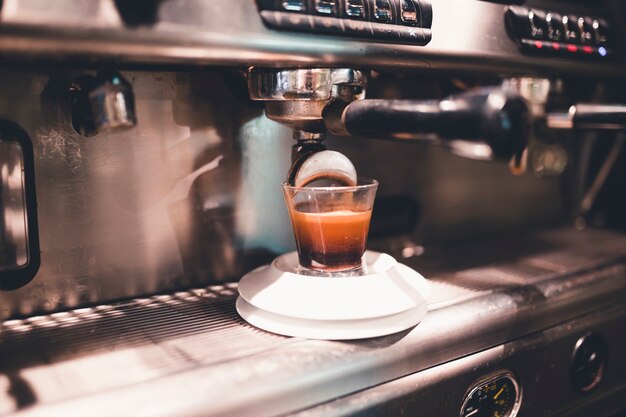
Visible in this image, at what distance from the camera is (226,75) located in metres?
0.64

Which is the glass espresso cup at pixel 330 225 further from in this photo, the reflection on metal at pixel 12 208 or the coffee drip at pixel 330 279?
the reflection on metal at pixel 12 208

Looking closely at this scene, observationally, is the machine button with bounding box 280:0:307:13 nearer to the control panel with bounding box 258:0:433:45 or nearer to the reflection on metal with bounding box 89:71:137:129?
the control panel with bounding box 258:0:433:45

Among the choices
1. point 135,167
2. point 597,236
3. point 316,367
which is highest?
point 135,167

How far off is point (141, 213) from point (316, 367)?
290mm

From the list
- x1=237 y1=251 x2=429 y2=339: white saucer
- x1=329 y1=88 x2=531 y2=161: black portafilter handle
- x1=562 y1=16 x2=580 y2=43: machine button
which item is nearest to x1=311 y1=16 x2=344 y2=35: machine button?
x1=329 y1=88 x2=531 y2=161: black portafilter handle

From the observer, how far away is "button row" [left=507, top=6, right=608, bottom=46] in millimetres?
635

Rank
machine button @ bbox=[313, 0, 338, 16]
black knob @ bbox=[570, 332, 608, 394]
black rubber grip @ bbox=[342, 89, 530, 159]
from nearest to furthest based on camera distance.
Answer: black rubber grip @ bbox=[342, 89, 530, 159] → machine button @ bbox=[313, 0, 338, 16] → black knob @ bbox=[570, 332, 608, 394]

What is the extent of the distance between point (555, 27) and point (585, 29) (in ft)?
0.22

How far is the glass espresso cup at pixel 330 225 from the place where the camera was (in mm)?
539

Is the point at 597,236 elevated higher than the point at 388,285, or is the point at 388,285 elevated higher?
the point at 388,285

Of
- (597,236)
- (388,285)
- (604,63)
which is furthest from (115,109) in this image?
(597,236)

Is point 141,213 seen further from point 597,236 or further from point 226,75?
point 597,236

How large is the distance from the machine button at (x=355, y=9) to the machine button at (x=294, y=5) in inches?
1.8

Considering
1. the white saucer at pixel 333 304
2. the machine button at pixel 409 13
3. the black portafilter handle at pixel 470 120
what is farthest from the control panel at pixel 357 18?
the white saucer at pixel 333 304
